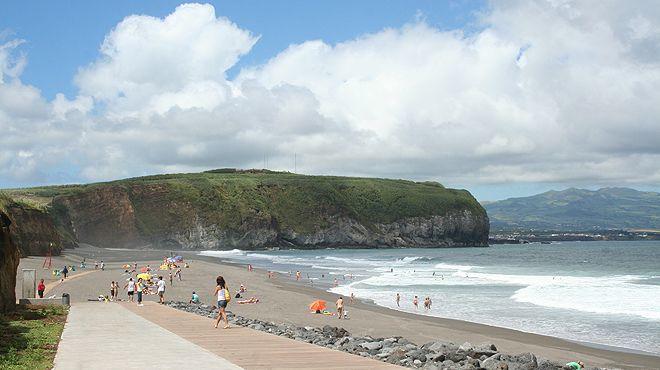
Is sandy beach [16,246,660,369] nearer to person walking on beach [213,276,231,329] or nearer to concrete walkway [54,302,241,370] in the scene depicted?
person walking on beach [213,276,231,329]

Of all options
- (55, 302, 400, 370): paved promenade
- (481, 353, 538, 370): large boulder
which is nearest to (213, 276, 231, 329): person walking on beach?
(55, 302, 400, 370): paved promenade

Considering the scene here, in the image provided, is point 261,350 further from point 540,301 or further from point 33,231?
point 33,231

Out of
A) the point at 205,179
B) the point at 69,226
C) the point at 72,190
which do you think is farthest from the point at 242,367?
the point at 205,179

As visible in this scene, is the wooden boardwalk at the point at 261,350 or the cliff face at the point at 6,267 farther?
the cliff face at the point at 6,267

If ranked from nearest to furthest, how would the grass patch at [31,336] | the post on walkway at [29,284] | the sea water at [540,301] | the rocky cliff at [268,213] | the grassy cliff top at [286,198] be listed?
the grass patch at [31,336]
the post on walkway at [29,284]
the sea water at [540,301]
the rocky cliff at [268,213]
the grassy cliff top at [286,198]

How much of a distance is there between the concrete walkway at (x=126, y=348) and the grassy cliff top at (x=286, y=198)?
129076mm

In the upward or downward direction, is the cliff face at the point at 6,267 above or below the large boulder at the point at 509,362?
above

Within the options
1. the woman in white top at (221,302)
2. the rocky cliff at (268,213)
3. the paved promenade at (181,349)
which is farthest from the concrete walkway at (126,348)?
the rocky cliff at (268,213)

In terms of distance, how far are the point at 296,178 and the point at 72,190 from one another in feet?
212

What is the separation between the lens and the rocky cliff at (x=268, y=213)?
14120cm

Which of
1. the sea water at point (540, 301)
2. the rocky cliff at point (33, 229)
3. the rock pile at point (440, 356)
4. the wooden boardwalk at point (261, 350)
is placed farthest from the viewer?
the rocky cliff at point (33, 229)

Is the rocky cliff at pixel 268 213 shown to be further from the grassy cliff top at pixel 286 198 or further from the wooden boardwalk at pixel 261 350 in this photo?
the wooden boardwalk at pixel 261 350

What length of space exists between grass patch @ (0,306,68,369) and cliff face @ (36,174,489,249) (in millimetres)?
115994

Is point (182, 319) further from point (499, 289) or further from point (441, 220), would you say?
point (441, 220)
